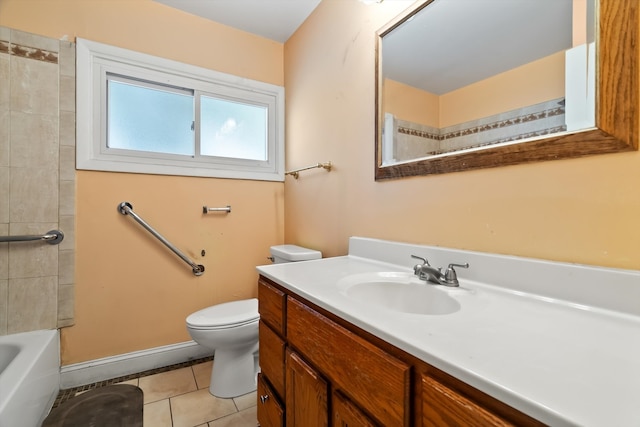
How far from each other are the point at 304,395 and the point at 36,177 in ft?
5.76

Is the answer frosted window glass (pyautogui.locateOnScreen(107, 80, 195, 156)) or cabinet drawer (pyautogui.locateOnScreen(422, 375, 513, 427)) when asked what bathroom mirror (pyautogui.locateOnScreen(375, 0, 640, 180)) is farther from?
frosted window glass (pyautogui.locateOnScreen(107, 80, 195, 156))

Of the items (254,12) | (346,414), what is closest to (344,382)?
(346,414)

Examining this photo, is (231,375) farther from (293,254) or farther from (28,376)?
(28,376)

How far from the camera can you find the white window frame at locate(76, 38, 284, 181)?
157 cm

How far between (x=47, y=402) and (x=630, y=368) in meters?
2.14

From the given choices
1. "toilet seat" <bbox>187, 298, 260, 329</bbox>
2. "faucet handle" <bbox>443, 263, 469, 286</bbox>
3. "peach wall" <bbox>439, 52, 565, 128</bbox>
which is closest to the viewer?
"peach wall" <bbox>439, 52, 565, 128</bbox>

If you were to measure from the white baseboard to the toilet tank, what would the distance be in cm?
83

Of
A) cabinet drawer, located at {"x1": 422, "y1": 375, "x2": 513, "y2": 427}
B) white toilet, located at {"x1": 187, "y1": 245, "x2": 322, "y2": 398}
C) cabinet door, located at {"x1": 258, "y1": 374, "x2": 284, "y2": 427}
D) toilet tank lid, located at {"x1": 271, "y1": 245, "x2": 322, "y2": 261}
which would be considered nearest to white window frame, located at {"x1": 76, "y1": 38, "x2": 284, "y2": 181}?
toilet tank lid, located at {"x1": 271, "y1": 245, "x2": 322, "y2": 261}

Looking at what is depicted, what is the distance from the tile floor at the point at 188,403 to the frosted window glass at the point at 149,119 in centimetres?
141

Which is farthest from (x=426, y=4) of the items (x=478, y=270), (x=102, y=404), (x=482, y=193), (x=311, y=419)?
(x=102, y=404)

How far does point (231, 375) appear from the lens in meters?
1.51

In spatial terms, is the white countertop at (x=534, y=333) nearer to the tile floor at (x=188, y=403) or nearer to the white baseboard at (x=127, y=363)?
the tile floor at (x=188, y=403)

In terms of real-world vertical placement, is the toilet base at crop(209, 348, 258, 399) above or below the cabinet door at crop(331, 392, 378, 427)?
below

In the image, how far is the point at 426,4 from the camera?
109 cm
